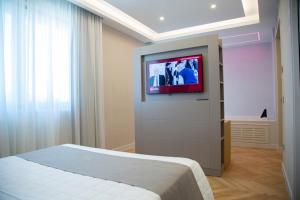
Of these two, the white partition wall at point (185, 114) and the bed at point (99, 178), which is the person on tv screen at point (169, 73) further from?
the bed at point (99, 178)

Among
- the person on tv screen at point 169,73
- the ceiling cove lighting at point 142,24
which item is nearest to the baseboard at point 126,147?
the person on tv screen at point 169,73

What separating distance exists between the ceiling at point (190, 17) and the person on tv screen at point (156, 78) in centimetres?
113

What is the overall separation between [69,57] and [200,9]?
2.44m

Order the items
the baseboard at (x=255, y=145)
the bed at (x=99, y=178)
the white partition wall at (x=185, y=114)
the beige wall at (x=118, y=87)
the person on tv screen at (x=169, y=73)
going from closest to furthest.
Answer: the bed at (x=99, y=178)
the white partition wall at (x=185, y=114)
the person on tv screen at (x=169, y=73)
the beige wall at (x=118, y=87)
the baseboard at (x=255, y=145)

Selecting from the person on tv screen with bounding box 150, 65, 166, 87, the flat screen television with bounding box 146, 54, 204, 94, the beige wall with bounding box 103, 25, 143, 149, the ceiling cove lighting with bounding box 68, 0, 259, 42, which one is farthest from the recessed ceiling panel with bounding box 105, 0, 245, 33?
the person on tv screen with bounding box 150, 65, 166, 87

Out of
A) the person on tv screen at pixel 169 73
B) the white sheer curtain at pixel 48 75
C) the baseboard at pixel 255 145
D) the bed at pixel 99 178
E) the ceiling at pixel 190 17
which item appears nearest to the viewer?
the bed at pixel 99 178

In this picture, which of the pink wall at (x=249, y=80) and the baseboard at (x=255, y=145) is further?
the pink wall at (x=249, y=80)

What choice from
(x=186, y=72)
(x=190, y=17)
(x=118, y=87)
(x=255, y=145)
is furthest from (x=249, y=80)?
(x=118, y=87)

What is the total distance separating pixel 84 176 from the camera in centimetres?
128

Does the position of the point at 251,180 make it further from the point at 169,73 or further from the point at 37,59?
the point at 37,59

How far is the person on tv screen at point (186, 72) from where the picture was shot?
310 centimetres

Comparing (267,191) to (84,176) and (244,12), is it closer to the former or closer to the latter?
(84,176)

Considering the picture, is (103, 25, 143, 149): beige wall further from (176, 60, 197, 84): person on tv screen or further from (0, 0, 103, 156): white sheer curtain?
(176, 60, 197, 84): person on tv screen

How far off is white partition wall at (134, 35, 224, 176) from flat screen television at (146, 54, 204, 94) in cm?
9
